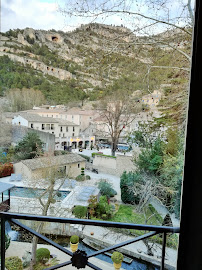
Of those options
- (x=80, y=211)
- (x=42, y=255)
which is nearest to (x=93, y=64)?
(x=80, y=211)

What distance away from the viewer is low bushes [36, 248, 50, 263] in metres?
1.45

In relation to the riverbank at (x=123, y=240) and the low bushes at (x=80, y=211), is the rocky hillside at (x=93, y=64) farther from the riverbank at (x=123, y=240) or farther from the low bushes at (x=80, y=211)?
the riverbank at (x=123, y=240)

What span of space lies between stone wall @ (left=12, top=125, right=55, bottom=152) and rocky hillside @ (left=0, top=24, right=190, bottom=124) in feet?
0.74

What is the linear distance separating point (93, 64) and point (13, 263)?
4.57 ft

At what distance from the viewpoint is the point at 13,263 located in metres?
1.41

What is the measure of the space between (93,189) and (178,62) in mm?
998

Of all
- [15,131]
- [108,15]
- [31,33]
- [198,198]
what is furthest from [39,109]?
[198,198]

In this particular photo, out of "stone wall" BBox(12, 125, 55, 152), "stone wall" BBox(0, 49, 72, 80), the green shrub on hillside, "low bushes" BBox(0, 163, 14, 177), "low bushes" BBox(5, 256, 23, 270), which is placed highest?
"stone wall" BBox(0, 49, 72, 80)

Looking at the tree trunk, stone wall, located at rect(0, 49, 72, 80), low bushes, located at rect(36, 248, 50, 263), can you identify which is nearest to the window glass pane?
stone wall, located at rect(0, 49, 72, 80)

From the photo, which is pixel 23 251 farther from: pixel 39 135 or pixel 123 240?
pixel 39 135

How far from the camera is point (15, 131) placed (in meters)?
1.40

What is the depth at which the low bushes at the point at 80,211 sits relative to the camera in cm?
Result: 152

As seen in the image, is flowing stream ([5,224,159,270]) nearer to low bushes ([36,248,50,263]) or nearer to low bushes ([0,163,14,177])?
low bushes ([36,248,50,263])

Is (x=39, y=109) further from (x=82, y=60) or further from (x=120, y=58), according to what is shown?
(x=120, y=58)
